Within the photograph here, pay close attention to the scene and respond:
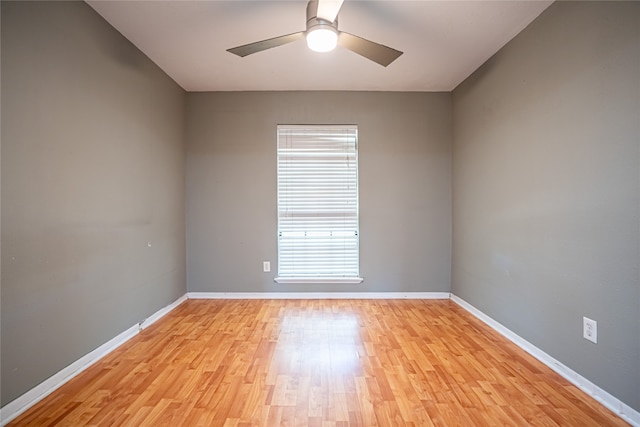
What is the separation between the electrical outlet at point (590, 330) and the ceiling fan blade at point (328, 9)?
2.34 m

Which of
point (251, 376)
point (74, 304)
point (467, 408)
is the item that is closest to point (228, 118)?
point (74, 304)

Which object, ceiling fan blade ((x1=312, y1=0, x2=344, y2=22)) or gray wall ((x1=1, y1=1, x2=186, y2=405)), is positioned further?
ceiling fan blade ((x1=312, y1=0, x2=344, y2=22))

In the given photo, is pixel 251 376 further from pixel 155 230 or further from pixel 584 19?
pixel 584 19

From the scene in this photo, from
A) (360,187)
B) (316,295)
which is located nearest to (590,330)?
(360,187)

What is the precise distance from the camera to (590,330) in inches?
69.7

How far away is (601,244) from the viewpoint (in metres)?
1.70

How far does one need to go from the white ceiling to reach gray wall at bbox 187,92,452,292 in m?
0.30

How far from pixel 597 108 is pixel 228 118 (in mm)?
3307

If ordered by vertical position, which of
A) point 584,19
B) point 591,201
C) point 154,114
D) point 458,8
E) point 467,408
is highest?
point 458,8

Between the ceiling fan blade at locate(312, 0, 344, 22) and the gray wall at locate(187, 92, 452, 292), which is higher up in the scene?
the ceiling fan blade at locate(312, 0, 344, 22)

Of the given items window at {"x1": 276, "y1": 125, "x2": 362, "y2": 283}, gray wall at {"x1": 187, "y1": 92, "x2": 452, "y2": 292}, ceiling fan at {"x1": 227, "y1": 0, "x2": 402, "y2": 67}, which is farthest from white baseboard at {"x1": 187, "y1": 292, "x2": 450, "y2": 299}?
ceiling fan at {"x1": 227, "y1": 0, "x2": 402, "y2": 67}

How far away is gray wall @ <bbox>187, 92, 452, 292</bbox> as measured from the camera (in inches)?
141

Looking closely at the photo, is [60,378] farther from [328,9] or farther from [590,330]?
[590,330]

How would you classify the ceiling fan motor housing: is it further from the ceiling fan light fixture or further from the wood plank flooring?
the wood plank flooring
